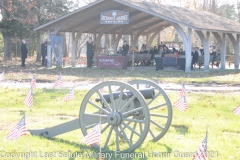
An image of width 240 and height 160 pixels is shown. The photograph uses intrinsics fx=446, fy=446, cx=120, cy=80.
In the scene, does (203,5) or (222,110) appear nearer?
(222,110)

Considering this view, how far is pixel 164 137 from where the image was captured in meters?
9.04

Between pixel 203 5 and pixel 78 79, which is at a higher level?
pixel 203 5

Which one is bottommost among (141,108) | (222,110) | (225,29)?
(222,110)

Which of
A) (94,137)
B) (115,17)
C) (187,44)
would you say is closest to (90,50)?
(115,17)

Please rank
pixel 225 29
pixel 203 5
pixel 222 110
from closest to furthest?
pixel 222 110 → pixel 225 29 → pixel 203 5

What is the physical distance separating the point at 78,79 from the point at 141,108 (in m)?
14.6

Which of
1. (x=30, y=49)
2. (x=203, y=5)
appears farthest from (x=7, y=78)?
(x=203, y=5)

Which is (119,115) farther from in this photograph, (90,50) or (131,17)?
(131,17)

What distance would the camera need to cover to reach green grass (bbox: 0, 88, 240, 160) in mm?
7753

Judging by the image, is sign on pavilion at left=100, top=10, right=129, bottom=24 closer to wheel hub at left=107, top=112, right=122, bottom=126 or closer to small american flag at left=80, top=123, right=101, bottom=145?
wheel hub at left=107, top=112, right=122, bottom=126

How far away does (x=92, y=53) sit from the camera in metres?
32.2

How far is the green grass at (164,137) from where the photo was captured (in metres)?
7.75

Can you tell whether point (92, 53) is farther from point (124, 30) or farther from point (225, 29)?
point (225, 29)

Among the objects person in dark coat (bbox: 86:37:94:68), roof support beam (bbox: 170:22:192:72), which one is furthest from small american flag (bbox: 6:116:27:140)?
person in dark coat (bbox: 86:37:94:68)
